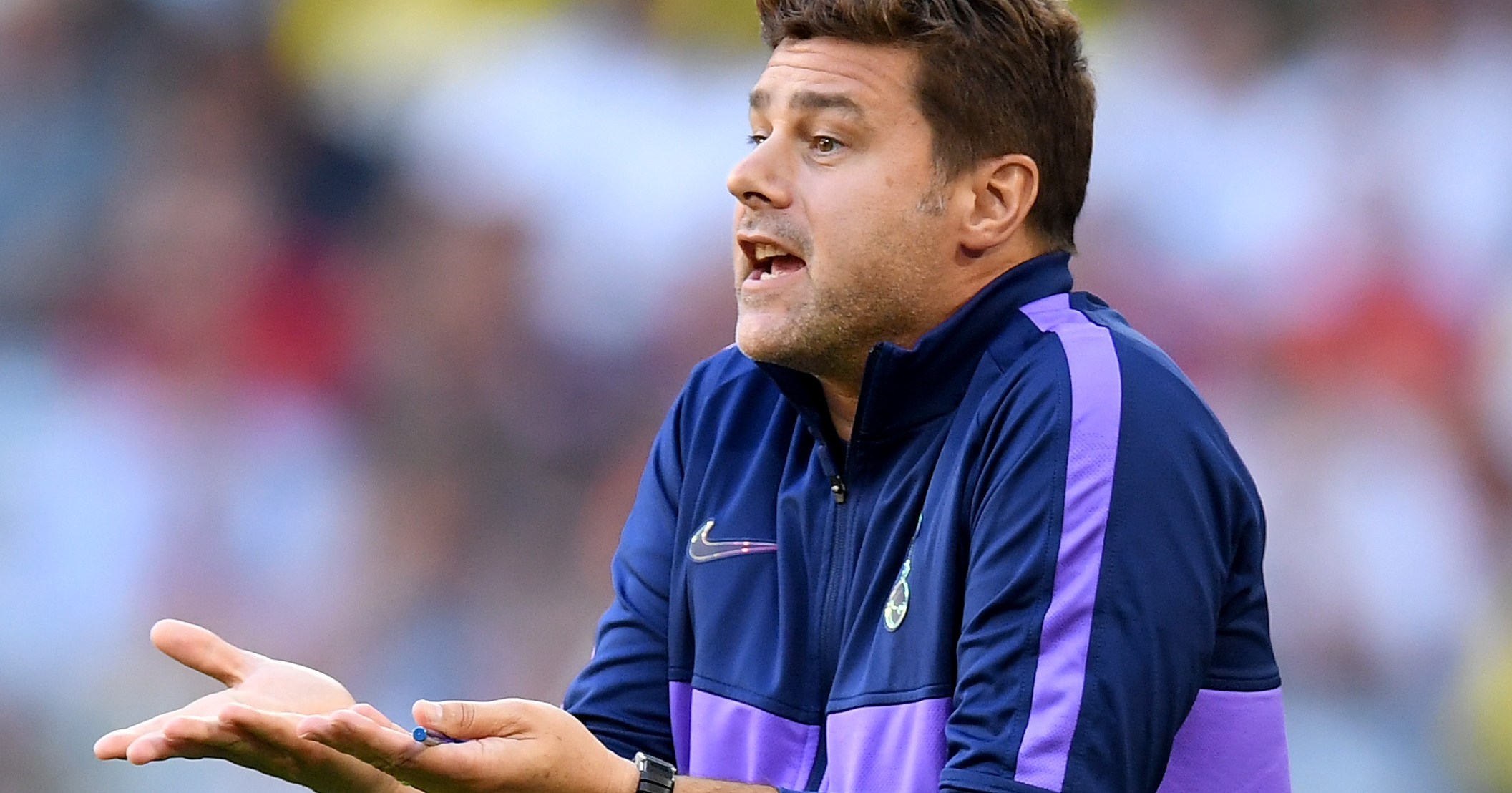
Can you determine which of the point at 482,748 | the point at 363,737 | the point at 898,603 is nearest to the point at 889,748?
the point at 898,603

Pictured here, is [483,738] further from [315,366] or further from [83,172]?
[83,172]

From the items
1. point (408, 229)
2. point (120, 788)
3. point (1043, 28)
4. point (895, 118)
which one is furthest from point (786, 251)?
point (120, 788)

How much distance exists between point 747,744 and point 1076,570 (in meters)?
0.57

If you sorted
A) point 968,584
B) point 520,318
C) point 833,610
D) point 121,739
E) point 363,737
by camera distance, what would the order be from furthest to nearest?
point 520,318, point 833,610, point 968,584, point 121,739, point 363,737

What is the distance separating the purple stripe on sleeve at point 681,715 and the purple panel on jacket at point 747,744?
37mm

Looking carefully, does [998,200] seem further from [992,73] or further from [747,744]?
[747,744]

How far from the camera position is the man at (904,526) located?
1.84 meters

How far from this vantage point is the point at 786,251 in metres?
2.34

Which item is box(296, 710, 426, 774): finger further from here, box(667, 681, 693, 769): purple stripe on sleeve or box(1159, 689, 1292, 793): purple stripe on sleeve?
box(1159, 689, 1292, 793): purple stripe on sleeve

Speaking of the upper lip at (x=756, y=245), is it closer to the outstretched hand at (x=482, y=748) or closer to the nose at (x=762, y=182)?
the nose at (x=762, y=182)

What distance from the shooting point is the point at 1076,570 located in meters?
1.88

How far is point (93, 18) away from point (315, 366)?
113 cm

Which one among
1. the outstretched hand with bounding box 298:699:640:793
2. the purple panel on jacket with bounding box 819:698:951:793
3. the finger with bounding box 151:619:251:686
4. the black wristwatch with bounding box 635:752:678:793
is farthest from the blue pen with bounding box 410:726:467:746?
the purple panel on jacket with bounding box 819:698:951:793

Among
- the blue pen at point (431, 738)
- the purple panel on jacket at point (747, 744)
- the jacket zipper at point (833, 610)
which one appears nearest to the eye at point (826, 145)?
the jacket zipper at point (833, 610)
